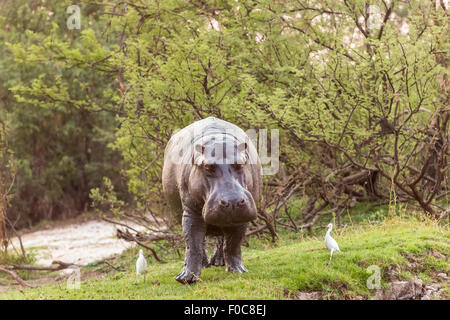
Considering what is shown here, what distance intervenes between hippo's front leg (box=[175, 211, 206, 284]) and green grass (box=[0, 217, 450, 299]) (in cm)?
13

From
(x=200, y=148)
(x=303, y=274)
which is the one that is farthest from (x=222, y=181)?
(x=303, y=274)

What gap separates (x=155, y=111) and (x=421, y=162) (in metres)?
6.28

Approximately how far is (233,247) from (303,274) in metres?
0.92

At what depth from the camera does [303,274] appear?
6.94 meters

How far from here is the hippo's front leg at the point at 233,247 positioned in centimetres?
693

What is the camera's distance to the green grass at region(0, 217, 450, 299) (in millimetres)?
6375

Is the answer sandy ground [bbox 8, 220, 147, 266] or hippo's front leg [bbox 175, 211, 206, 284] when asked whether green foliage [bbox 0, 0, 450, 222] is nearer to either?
sandy ground [bbox 8, 220, 147, 266]

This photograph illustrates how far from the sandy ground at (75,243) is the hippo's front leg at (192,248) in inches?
287

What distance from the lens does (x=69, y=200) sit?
2608cm

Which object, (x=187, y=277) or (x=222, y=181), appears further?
(x=187, y=277)

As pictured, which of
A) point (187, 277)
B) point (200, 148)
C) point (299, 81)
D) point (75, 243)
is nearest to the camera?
point (200, 148)

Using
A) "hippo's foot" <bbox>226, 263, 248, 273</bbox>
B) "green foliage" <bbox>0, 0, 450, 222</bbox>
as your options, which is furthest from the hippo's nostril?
"green foliage" <bbox>0, 0, 450, 222</bbox>

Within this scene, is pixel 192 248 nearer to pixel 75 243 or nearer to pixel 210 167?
pixel 210 167

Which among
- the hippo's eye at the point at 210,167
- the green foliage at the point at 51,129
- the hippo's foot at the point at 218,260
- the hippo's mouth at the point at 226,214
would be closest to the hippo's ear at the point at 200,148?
the hippo's eye at the point at 210,167
